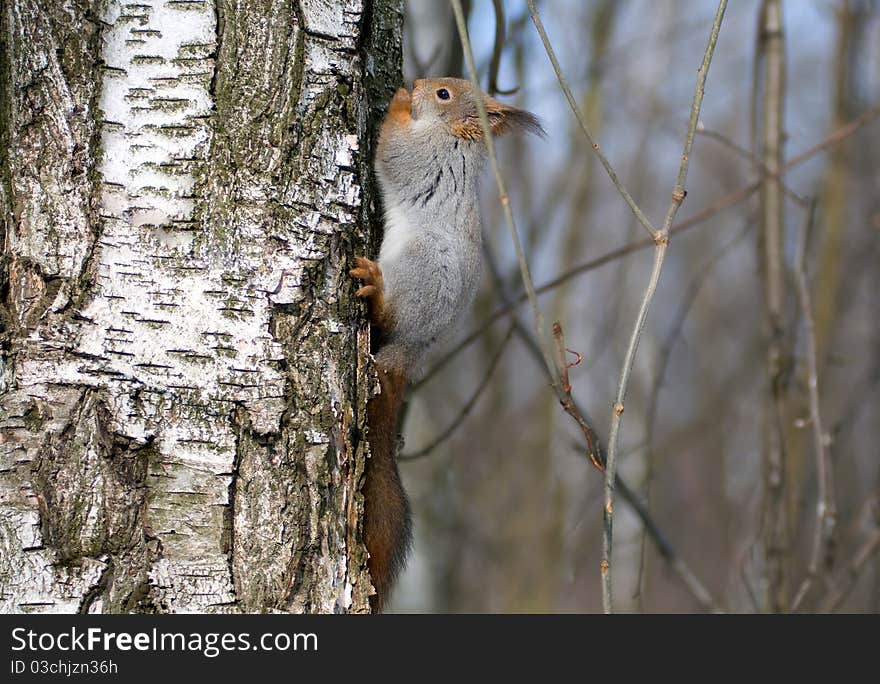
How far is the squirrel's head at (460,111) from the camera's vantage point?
2186mm

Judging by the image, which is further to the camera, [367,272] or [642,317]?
[367,272]

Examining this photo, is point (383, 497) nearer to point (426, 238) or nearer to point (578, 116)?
point (426, 238)

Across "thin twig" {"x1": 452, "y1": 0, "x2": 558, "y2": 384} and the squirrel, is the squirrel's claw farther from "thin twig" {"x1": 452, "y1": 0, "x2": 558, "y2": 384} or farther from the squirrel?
"thin twig" {"x1": 452, "y1": 0, "x2": 558, "y2": 384}

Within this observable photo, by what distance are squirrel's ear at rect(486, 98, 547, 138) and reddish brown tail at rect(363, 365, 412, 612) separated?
3.02 feet

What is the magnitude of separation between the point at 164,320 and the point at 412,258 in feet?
1.97

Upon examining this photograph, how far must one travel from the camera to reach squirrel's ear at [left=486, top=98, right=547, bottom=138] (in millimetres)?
2311

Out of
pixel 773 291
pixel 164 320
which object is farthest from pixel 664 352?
pixel 164 320

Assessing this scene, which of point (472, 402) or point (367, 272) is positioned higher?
point (367, 272)

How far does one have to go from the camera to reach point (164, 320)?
136cm

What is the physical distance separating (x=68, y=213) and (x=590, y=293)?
4718 mm

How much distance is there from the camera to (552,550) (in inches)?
169

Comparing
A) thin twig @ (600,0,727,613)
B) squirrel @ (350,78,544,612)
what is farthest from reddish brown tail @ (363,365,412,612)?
thin twig @ (600,0,727,613)

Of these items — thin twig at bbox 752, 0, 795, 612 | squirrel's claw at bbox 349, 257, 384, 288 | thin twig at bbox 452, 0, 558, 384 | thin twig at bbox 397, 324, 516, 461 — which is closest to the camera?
thin twig at bbox 452, 0, 558, 384

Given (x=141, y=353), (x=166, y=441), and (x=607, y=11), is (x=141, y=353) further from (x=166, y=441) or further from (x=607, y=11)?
(x=607, y=11)
